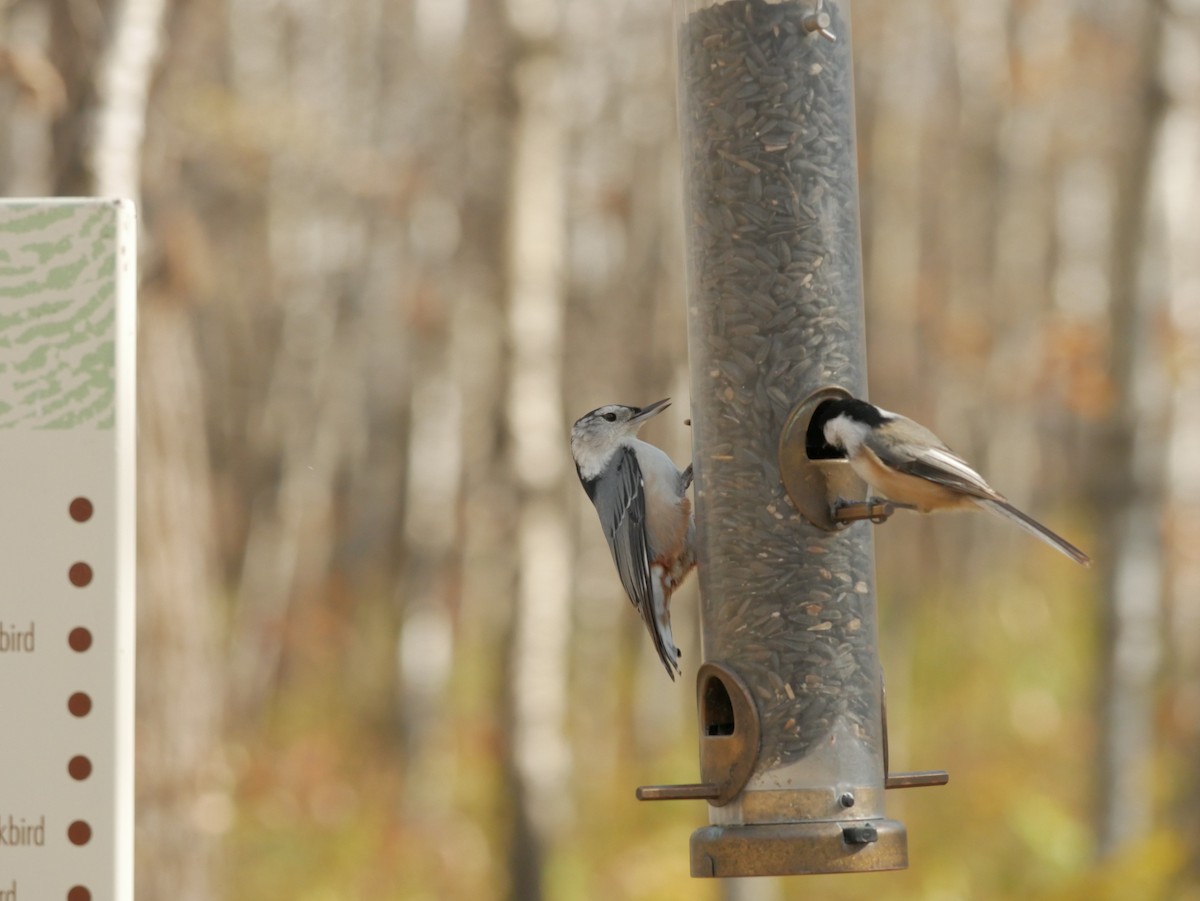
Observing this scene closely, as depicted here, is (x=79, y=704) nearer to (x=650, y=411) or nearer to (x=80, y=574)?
(x=80, y=574)

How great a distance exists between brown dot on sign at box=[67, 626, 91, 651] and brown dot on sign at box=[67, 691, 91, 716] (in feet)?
0.25

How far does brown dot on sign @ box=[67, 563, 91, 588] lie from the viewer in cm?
286

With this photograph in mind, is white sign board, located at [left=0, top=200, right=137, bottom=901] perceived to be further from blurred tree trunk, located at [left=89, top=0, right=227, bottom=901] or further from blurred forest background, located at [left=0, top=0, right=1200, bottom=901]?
blurred tree trunk, located at [left=89, top=0, right=227, bottom=901]

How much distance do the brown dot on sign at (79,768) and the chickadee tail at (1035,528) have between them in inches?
87.7

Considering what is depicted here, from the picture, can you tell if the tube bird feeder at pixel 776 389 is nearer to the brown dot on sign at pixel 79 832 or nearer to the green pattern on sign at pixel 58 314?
the brown dot on sign at pixel 79 832

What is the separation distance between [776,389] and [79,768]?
8.17 ft

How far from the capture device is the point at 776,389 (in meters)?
4.77

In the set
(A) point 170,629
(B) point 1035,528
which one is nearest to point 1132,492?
(A) point 170,629

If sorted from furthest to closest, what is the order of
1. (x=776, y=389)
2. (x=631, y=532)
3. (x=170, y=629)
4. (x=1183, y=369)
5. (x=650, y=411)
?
(x=1183, y=369), (x=170, y=629), (x=650, y=411), (x=631, y=532), (x=776, y=389)

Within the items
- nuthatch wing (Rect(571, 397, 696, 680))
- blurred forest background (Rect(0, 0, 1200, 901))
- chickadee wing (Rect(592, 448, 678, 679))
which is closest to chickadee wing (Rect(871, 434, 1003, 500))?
nuthatch wing (Rect(571, 397, 696, 680))

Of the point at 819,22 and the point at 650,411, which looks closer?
the point at 819,22

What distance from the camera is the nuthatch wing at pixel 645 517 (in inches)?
197

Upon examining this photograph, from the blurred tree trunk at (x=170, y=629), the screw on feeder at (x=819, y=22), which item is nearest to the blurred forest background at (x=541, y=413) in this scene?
the blurred tree trunk at (x=170, y=629)

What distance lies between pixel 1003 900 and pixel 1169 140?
21.6 feet
